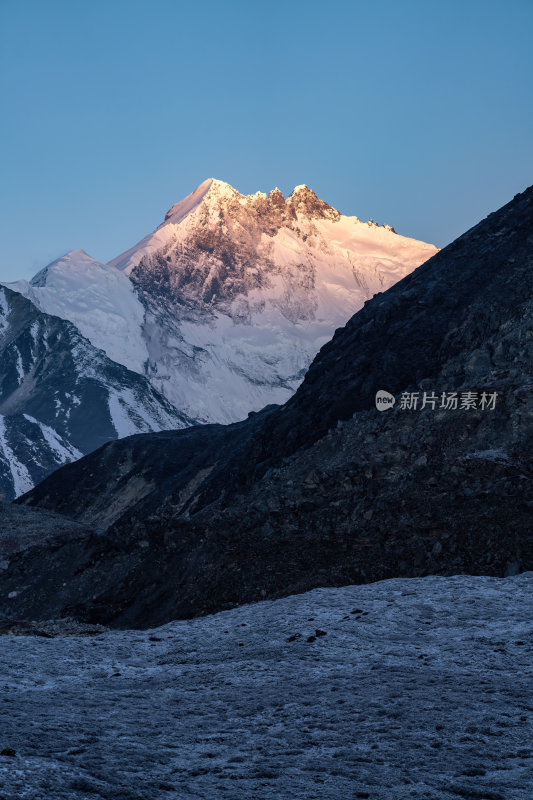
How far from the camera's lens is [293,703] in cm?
1041

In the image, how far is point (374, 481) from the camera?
25.8m

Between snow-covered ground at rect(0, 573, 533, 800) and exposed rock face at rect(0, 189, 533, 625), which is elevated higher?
exposed rock face at rect(0, 189, 533, 625)

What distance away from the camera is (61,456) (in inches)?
6398

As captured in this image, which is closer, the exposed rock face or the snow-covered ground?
the snow-covered ground

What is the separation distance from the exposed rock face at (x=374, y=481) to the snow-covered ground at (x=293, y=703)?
158 inches

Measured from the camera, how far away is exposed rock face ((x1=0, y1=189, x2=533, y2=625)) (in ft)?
69.1

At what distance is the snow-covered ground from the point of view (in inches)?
298

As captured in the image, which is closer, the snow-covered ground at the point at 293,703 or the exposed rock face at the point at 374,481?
the snow-covered ground at the point at 293,703

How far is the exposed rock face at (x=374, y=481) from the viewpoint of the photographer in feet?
→ 69.1

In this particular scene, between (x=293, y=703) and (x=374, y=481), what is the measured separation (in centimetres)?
1577

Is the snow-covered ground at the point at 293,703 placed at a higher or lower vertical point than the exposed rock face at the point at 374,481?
lower

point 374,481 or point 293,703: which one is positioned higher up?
point 374,481

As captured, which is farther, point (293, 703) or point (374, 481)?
point (374, 481)

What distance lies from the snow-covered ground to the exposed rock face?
158 inches
